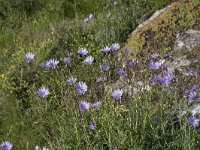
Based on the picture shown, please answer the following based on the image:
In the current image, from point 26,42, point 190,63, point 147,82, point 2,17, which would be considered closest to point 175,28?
point 190,63

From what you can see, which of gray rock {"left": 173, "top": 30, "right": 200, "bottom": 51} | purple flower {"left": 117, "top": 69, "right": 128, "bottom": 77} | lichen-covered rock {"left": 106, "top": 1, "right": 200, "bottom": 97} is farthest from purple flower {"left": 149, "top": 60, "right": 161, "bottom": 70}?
gray rock {"left": 173, "top": 30, "right": 200, "bottom": 51}

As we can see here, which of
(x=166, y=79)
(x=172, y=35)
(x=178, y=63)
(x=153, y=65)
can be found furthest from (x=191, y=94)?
(x=172, y=35)

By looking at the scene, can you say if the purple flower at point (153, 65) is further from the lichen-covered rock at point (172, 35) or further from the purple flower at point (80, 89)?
the lichen-covered rock at point (172, 35)

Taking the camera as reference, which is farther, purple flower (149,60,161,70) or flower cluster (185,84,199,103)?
purple flower (149,60,161,70)

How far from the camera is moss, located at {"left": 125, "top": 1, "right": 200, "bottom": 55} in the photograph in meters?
5.39

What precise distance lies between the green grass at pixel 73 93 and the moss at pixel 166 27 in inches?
18.5

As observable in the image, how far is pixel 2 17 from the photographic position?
9.05 m

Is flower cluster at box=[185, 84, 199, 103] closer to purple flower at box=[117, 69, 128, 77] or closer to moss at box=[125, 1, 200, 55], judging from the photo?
purple flower at box=[117, 69, 128, 77]

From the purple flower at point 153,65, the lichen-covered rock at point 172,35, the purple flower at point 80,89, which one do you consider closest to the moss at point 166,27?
the lichen-covered rock at point 172,35

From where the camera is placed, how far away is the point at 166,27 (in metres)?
5.59

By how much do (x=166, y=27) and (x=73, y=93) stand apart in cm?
268

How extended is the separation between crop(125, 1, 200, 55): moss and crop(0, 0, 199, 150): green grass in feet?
1.54

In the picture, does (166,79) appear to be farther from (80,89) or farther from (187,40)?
(187,40)

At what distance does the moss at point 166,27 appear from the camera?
5.39 m
